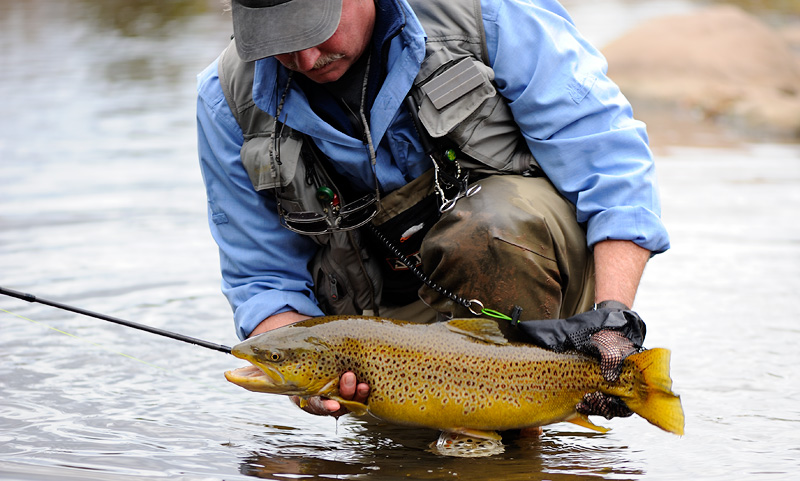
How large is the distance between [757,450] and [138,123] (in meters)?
8.99

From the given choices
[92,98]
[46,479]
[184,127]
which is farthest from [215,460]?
[92,98]

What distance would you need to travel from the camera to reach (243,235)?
3.62 metres

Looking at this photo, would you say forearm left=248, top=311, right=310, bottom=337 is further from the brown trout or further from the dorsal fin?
the dorsal fin

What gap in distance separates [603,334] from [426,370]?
523 millimetres

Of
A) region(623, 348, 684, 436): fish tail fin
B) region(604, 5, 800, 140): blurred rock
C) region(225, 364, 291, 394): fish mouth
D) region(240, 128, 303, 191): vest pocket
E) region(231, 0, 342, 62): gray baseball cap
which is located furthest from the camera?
region(604, 5, 800, 140): blurred rock

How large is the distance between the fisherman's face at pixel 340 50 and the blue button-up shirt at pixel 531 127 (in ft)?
0.33

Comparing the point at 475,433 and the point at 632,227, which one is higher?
the point at 632,227

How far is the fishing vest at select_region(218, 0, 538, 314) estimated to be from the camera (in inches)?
128

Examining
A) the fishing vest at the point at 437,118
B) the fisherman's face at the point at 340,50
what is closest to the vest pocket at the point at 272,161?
the fishing vest at the point at 437,118

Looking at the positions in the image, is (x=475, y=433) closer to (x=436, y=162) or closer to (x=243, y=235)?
(x=436, y=162)

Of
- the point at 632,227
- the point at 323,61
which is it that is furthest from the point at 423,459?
the point at 323,61

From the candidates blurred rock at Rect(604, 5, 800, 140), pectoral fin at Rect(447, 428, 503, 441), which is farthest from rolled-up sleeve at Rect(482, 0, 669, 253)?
blurred rock at Rect(604, 5, 800, 140)

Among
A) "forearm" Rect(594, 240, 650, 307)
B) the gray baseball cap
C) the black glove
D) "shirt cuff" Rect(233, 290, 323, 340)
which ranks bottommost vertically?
the black glove

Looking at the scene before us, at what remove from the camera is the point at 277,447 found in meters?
3.42
